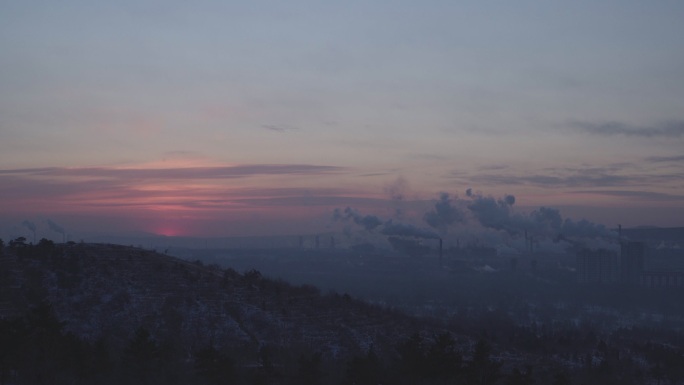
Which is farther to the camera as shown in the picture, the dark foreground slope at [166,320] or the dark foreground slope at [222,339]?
the dark foreground slope at [166,320]

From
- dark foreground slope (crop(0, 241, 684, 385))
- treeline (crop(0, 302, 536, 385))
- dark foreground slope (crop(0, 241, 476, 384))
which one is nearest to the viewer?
treeline (crop(0, 302, 536, 385))

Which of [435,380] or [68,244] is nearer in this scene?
[435,380]

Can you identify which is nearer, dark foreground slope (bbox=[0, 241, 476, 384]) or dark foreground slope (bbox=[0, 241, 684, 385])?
dark foreground slope (bbox=[0, 241, 684, 385])

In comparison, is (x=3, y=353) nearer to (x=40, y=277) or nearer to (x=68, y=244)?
(x=40, y=277)

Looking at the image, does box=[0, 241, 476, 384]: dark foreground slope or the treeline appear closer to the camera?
the treeline

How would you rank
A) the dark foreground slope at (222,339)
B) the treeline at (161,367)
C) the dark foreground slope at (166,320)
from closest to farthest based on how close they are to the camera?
the treeline at (161,367) < the dark foreground slope at (222,339) < the dark foreground slope at (166,320)

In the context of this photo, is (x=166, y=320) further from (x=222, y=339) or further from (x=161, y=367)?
(x=161, y=367)

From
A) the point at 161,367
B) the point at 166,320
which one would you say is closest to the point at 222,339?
the point at 166,320

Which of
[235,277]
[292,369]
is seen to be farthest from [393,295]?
[292,369]

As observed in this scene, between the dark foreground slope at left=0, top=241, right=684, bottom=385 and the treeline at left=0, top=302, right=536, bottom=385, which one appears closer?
the treeline at left=0, top=302, right=536, bottom=385

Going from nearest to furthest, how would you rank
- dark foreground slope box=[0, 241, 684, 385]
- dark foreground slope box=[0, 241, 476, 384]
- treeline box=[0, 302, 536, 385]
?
1. treeline box=[0, 302, 536, 385]
2. dark foreground slope box=[0, 241, 684, 385]
3. dark foreground slope box=[0, 241, 476, 384]

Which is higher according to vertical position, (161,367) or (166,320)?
(166,320)
